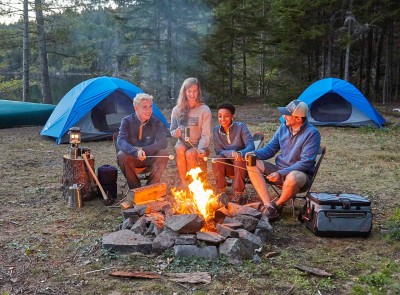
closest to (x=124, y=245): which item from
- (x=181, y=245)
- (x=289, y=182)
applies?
(x=181, y=245)

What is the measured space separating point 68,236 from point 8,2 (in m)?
10.4

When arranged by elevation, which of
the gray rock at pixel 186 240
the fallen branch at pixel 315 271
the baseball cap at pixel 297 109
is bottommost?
the fallen branch at pixel 315 271

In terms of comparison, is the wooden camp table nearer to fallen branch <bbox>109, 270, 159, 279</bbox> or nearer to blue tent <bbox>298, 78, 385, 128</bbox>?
fallen branch <bbox>109, 270, 159, 279</bbox>

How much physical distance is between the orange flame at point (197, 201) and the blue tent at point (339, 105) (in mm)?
6787

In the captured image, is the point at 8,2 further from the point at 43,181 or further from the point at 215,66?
the point at 43,181

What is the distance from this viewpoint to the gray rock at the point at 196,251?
3.09 meters

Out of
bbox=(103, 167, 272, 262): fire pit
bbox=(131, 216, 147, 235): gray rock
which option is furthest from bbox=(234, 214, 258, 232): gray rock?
bbox=(131, 216, 147, 235): gray rock

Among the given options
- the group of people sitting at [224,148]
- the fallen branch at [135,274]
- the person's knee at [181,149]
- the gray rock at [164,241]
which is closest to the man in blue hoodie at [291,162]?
the group of people sitting at [224,148]

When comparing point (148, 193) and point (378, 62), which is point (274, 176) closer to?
point (148, 193)

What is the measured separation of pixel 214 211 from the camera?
3715mm

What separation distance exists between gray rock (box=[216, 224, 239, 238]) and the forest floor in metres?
0.26

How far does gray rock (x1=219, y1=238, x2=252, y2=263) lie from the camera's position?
309 centimetres

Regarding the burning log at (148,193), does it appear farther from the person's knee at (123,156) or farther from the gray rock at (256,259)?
the gray rock at (256,259)

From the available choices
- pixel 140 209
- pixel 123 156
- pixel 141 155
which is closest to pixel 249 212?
pixel 140 209
